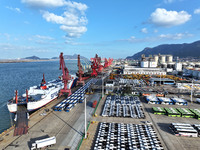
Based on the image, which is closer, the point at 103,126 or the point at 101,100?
the point at 103,126

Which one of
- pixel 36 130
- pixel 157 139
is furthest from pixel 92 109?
pixel 157 139

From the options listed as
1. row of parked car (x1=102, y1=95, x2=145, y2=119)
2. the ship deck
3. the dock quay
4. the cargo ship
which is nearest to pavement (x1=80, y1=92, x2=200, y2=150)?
the dock quay

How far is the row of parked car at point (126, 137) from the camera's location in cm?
2088

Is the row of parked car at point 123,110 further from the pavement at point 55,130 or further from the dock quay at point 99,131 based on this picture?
the pavement at point 55,130

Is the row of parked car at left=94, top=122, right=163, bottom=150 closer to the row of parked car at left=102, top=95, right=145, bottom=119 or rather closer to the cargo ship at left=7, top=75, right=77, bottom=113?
the row of parked car at left=102, top=95, right=145, bottom=119

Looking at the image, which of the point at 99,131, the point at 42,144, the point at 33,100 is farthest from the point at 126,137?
the point at 33,100

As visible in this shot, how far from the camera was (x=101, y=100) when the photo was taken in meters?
45.4

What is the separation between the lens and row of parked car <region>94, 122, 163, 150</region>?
2088cm

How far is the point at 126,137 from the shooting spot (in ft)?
77.0

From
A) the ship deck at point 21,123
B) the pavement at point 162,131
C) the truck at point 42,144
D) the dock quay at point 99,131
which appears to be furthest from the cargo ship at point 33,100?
the truck at point 42,144

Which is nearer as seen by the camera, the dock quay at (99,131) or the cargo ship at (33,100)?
the dock quay at (99,131)

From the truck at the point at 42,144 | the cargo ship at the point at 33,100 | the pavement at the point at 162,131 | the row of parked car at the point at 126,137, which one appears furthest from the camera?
the cargo ship at the point at 33,100

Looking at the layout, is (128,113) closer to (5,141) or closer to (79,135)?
(79,135)

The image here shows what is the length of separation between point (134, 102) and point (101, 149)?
2461 centimetres
